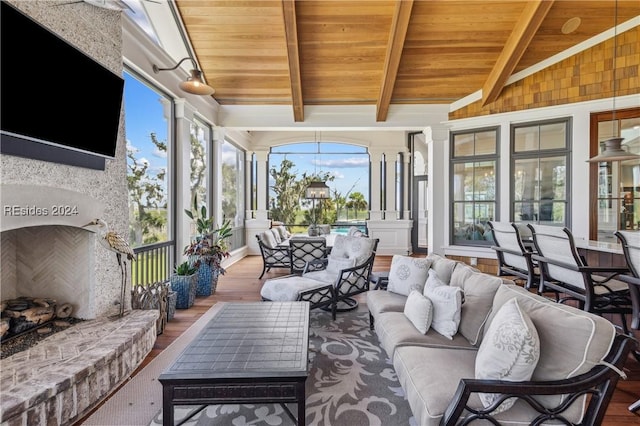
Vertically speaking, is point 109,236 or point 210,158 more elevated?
point 210,158

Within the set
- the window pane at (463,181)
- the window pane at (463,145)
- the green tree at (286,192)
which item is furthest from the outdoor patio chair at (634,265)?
the green tree at (286,192)

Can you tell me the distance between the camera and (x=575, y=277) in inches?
104

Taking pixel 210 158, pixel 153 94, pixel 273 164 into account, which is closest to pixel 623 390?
pixel 153 94

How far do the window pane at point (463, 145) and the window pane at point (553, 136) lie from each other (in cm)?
106

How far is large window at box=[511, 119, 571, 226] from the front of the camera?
484 centimetres

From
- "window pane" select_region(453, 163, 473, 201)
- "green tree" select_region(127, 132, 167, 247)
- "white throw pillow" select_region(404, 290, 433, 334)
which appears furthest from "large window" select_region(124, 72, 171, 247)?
"window pane" select_region(453, 163, 473, 201)

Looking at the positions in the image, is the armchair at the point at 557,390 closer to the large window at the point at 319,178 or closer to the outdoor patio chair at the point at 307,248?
the outdoor patio chair at the point at 307,248

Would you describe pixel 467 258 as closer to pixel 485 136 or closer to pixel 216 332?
pixel 485 136

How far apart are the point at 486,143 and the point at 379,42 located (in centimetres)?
268

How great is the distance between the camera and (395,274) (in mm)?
3145

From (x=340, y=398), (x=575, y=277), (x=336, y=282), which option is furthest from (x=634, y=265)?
(x=336, y=282)

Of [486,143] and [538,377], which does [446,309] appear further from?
[486,143]

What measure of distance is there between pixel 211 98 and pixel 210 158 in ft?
3.68

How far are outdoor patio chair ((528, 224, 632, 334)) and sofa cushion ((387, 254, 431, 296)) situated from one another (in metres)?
1.09
